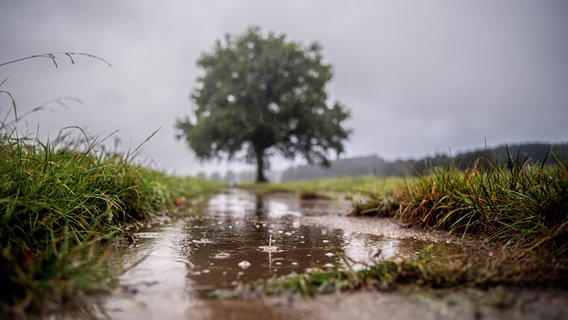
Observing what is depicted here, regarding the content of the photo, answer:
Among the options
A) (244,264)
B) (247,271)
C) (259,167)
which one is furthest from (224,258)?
(259,167)

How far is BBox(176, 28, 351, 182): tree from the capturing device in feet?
61.9

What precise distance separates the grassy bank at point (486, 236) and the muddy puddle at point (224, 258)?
159 mm

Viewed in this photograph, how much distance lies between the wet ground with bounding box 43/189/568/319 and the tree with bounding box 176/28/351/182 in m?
15.7

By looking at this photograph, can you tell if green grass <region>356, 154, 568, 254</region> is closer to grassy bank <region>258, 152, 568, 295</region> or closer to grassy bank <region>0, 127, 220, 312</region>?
grassy bank <region>258, 152, 568, 295</region>

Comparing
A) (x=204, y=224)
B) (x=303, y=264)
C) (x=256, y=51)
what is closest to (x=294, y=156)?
(x=256, y=51)

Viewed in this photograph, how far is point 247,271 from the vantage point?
154cm

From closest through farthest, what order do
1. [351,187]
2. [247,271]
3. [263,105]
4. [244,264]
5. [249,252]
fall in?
[247,271]
[244,264]
[249,252]
[351,187]
[263,105]

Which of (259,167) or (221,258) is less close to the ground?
(259,167)

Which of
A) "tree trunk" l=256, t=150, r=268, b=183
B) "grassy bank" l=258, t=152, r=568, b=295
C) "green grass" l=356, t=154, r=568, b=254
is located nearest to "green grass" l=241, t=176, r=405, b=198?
"green grass" l=356, t=154, r=568, b=254

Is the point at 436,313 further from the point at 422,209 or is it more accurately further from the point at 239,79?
the point at 239,79

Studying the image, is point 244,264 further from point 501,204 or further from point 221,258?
point 501,204

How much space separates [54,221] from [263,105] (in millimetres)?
18981

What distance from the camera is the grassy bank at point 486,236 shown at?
1.29 metres

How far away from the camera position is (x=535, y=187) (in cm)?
190
